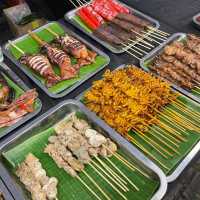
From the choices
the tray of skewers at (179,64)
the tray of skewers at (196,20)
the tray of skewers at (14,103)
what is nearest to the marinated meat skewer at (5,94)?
the tray of skewers at (14,103)

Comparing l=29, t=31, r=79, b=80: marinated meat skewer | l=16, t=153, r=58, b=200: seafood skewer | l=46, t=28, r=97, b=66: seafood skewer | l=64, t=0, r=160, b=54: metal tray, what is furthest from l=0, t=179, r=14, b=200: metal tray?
l=64, t=0, r=160, b=54: metal tray

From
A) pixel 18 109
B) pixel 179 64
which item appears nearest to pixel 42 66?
pixel 18 109

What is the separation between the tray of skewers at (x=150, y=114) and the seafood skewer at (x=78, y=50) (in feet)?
2.28

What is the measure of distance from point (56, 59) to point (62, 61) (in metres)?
0.10

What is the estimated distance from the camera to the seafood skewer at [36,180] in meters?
2.84

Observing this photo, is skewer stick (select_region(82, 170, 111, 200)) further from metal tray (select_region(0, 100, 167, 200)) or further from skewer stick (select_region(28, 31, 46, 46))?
skewer stick (select_region(28, 31, 46, 46))

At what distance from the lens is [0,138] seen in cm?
327

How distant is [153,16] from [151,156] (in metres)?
2.73

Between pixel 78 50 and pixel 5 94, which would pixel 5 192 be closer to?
pixel 5 94

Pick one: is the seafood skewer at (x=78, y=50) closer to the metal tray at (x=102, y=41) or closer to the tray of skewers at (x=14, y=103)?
the metal tray at (x=102, y=41)

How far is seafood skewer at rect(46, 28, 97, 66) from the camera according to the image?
4113 millimetres

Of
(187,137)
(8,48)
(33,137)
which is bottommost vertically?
(187,137)

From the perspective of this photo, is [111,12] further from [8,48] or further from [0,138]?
[0,138]

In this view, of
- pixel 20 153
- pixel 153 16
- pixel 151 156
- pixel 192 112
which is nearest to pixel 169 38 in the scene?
pixel 153 16
